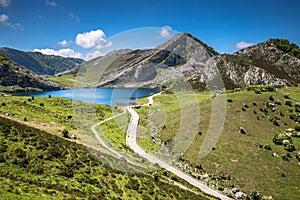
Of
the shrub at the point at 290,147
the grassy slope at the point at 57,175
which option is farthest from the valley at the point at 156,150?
the shrub at the point at 290,147

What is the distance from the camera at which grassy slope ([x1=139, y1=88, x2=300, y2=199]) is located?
41.2 m

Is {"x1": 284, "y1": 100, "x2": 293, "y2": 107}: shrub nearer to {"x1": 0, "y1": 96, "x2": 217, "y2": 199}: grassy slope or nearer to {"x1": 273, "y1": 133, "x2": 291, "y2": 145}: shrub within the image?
{"x1": 273, "y1": 133, "x2": 291, "y2": 145}: shrub

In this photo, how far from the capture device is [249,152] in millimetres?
50094

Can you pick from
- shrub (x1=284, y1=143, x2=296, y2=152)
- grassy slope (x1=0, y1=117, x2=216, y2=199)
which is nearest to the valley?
grassy slope (x1=0, y1=117, x2=216, y2=199)

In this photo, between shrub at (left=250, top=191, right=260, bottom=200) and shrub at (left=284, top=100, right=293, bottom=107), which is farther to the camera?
shrub at (left=284, top=100, right=293, bottom=107)

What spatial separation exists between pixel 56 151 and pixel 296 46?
181924 millimetres

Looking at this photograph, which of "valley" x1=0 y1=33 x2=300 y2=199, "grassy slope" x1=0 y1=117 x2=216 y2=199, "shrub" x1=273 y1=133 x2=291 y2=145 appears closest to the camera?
"grassy slope" x1=0 y1=117 x2=216 y2=199

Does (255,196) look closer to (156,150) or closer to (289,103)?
(156,150)

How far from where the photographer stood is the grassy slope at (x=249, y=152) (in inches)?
1622

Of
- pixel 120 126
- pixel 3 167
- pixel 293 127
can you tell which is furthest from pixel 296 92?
pixel 3 167

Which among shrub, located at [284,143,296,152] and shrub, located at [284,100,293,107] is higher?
shrub, located at [284,100,293,107]

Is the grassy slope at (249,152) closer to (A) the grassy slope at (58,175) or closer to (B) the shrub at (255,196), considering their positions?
(B) the shrub at (255,196)

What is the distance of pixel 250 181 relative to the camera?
42.1 meters

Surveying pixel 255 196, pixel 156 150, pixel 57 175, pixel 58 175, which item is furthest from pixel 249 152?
pixel 57 175
